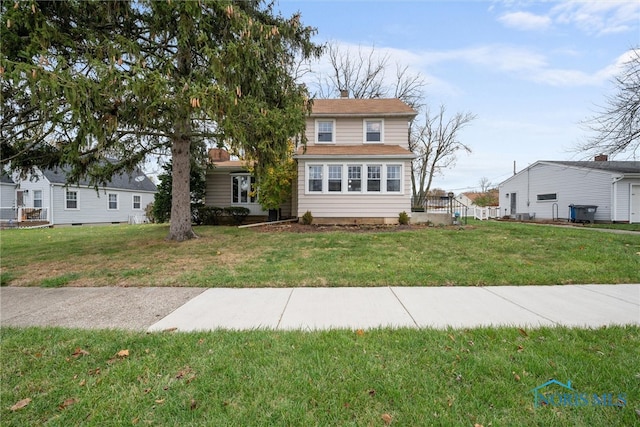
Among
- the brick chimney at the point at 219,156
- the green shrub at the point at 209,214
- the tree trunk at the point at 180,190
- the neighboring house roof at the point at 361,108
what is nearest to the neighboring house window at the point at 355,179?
the neighboring house roof at the point at 361,108

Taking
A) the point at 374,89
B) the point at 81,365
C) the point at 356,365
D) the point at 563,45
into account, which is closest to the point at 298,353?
the point at 356,365

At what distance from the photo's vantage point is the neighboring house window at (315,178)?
14.1m

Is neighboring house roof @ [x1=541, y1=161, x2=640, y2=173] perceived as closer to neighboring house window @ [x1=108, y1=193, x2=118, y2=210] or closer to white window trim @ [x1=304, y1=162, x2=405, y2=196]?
white window trim @ [x1=304, y1=162, x2=405, y2=196]

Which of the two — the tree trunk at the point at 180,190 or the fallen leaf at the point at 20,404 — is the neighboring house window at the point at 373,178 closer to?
the tree trunk at the point at 180,190

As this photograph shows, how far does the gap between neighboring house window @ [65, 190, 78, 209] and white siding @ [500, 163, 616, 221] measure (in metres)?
33.9

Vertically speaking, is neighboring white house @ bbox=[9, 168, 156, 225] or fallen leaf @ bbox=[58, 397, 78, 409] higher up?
neighboring white house @ bbox=[9, 168, 156, 225]

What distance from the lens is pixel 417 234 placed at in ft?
33.7

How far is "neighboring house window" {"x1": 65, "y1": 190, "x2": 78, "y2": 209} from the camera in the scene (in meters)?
21.2

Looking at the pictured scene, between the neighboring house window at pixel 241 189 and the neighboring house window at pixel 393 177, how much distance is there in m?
7.93

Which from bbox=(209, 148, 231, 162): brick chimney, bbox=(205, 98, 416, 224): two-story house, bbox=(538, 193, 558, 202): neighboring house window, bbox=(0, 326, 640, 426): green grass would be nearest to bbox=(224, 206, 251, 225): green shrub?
bbox=(205, 98, 416, 224): two-story house

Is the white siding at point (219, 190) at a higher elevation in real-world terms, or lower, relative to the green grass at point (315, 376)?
higher

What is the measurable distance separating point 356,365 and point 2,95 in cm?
929

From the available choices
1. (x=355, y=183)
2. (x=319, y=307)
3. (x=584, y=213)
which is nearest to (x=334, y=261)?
(x=319, y=307)

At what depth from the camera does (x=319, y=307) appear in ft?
13.5
